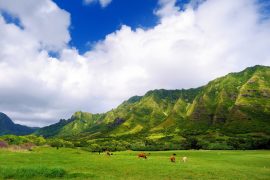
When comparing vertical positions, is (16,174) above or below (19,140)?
below

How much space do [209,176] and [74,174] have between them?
66.3ft

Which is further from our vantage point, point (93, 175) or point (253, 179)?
point (93, 175)

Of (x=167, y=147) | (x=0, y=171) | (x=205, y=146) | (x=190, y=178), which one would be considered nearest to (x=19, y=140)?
(x=167, y=147)

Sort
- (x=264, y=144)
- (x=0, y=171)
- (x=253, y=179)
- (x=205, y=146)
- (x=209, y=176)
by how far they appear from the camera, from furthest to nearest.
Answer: (x=205, y=146) < (x=264, y=144) < (x=0, y=171) < (x=209, y=176) < (x=253, y=179)

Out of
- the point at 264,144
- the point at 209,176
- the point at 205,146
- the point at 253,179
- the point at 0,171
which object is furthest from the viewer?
the point at 205,146

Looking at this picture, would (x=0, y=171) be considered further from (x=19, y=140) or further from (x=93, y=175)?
→ (x=19, y=140)

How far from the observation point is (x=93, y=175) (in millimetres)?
46156

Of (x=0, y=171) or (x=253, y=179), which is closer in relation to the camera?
(x=253, y=179)

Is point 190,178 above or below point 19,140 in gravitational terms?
below

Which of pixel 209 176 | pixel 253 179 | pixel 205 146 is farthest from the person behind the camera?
pixel 205 146

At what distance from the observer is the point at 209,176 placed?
44531 mm

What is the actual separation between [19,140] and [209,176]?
163326 millimetres

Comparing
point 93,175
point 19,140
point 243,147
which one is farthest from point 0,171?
point 243,147

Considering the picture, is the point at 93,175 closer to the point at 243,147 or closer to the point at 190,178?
the point at 190,178
